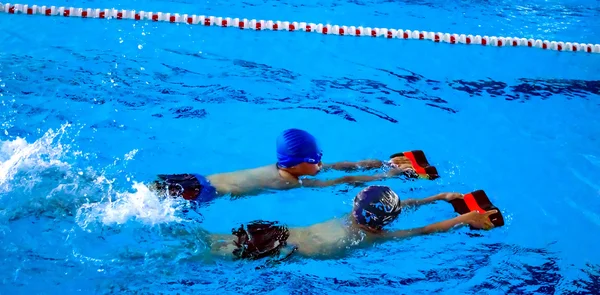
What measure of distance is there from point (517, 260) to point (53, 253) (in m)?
2.70

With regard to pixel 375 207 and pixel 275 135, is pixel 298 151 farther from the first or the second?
pixel 275 135

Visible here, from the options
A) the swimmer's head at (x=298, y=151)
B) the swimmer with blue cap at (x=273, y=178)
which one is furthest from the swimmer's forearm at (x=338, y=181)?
the swimmer's head at (x=298, y=151)

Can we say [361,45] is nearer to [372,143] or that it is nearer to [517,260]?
[372,143]

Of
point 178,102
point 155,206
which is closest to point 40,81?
point 178,102

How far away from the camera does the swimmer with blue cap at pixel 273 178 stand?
3.77 metres

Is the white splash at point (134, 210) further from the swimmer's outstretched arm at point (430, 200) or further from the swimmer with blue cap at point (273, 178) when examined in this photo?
the swimmer's outstretched arm at point (430, 200)

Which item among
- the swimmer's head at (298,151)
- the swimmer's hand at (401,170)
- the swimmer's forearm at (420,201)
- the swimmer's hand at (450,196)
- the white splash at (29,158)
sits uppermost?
the swimmer's head at (298,151)

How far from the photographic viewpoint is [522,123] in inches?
218

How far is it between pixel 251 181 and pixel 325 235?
0.68 meters

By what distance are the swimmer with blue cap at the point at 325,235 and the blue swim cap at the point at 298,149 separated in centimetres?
42

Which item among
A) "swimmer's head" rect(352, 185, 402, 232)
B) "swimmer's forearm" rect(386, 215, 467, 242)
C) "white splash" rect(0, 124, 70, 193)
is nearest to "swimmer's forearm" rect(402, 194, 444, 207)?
"swimmer's forearm" rect(386, 215, 467, 242)

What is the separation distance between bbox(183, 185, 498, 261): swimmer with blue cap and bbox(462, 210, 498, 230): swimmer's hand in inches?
15.3

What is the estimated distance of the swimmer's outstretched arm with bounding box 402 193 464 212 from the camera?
13.4 ft

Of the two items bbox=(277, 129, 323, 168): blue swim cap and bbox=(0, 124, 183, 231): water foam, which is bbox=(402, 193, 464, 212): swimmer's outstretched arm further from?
bbox=(0, 124, 183, 231): water foam
